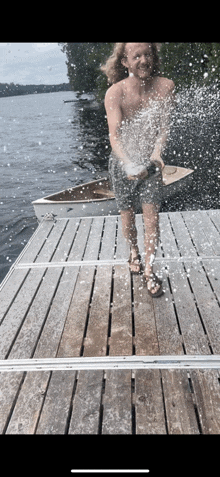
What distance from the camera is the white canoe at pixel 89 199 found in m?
6.53

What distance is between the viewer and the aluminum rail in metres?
2.27

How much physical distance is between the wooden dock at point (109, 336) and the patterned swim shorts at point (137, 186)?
793mm

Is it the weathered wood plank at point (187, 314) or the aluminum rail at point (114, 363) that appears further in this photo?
the weathered wood plank at point (187, 314)

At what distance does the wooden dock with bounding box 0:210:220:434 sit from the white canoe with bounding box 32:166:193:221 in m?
1.92

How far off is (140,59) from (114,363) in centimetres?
219

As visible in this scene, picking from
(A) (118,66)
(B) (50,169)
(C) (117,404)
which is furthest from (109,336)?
(B) (50,169)

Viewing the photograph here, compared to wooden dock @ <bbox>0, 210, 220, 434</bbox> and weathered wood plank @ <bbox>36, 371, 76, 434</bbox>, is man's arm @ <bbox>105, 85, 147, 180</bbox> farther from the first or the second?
weathered wood plank @ <bbox>36, 371, 76, 434</bbox>

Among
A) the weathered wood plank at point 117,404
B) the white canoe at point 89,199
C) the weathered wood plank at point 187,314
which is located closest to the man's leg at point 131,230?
the weathered wood plank at point 187,314

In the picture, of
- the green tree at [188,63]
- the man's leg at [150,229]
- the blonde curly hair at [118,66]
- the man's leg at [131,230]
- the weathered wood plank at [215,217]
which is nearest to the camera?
the blonde curly hair at [118,66]

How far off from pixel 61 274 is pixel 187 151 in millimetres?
11459

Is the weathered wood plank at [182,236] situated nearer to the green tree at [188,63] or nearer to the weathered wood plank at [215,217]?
the weathered wood plank at [215,217]
